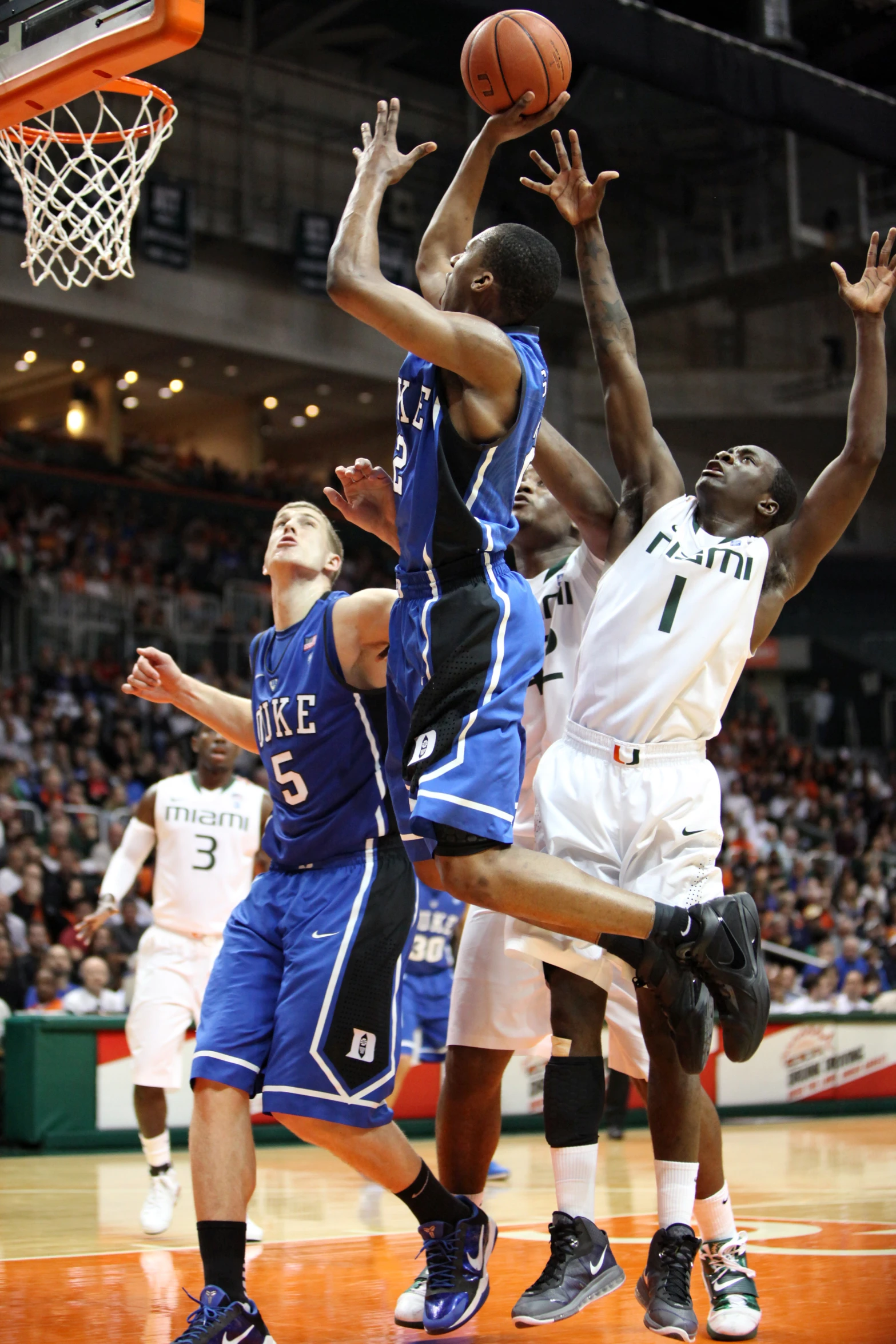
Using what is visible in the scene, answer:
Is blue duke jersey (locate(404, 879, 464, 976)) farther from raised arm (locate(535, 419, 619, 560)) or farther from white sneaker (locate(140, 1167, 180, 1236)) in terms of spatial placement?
raised arm (locate(535, 419, 619, 560))

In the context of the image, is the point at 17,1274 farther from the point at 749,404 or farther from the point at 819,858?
the point at 749,404

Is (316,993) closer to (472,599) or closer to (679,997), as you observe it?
(679,997)

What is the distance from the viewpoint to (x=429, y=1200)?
13.7 ft

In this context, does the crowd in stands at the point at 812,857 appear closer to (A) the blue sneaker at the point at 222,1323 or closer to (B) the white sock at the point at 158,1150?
(B) the white sock at the point at 158,1150

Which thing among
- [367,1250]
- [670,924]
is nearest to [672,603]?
[670,924]

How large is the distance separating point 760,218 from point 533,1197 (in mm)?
23137

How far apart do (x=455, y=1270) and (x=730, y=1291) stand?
2.56 ft

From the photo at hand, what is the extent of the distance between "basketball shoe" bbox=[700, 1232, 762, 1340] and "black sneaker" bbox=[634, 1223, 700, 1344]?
4.1 inches

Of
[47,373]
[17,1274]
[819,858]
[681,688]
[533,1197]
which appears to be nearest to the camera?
[681,688]

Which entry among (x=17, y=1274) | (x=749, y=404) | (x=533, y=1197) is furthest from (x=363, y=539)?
(x=17, y=1274)

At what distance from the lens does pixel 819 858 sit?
2041cm

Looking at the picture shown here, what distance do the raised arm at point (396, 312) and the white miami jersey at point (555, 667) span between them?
1.20 meters

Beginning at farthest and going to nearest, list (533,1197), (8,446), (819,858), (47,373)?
(47,373) → (8,446) → (819,858) → (533,1197)

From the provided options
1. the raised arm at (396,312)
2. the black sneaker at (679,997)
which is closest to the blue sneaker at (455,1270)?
the black sneaker at (679,997)
